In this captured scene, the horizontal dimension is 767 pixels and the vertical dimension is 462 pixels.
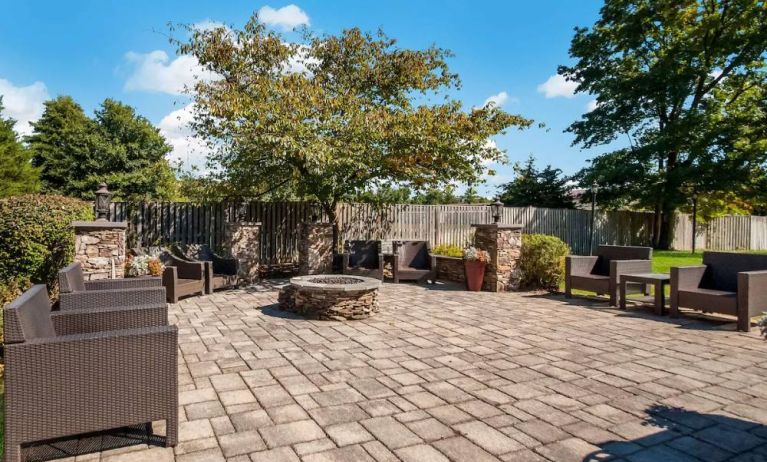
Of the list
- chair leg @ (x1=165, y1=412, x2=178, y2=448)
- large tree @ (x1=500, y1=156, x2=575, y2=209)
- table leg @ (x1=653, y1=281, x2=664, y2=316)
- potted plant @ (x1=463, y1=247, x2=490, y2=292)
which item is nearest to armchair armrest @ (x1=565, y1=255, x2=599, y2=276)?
table leg @ (x1=653, y1=281, x2=664, y2=316)

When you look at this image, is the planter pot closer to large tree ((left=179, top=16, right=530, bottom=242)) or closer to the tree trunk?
large tree ((left=179, top=16, right=530, bottom=242))

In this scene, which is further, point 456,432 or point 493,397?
point 493,397

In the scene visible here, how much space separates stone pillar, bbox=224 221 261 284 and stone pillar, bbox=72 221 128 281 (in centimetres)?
253

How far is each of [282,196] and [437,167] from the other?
5.70 meters

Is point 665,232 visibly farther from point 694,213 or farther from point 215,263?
point 215,263

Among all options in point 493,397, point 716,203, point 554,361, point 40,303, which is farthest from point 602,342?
point 716,203

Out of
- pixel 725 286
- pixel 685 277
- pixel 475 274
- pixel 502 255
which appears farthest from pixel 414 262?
pixel 725 286

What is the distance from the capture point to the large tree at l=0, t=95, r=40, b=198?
55.5 feet

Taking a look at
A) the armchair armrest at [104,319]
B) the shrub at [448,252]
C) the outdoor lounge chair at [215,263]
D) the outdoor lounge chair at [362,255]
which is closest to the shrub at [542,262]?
the shrub at [448,252]

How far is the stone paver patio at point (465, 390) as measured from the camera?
2.43m

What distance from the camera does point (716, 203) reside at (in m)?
17.3

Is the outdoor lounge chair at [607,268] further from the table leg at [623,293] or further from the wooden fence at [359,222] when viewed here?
the wooden fence at [359,222]

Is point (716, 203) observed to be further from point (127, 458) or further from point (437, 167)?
point (127, 458)

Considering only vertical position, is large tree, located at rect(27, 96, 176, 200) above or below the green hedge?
above
